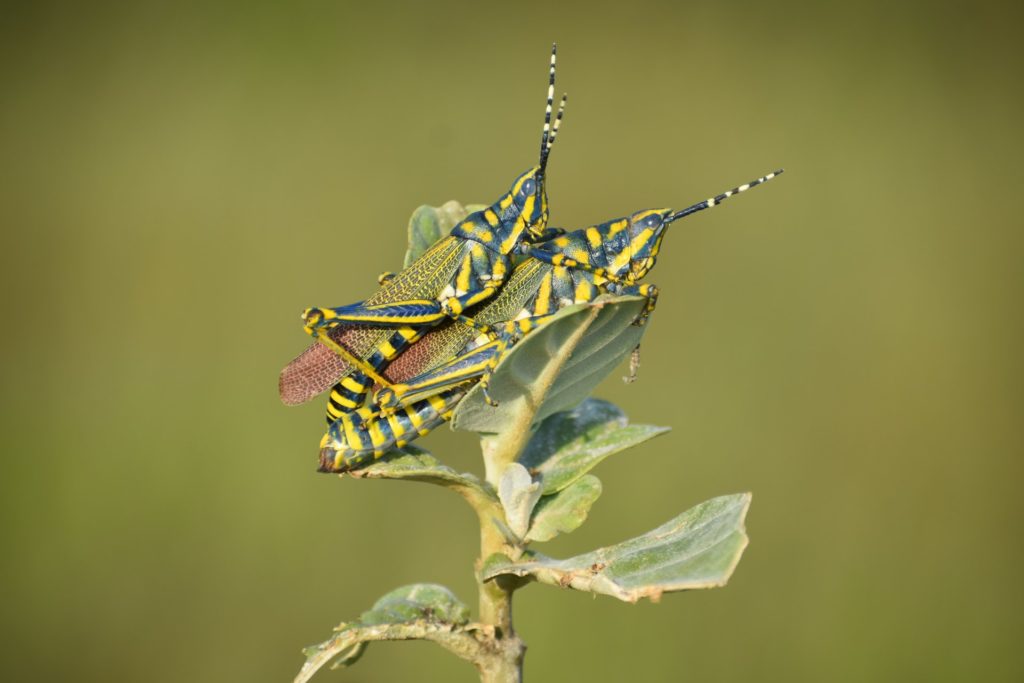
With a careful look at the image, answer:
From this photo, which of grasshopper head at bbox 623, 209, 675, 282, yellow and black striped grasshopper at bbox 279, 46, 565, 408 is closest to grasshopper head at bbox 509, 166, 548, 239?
yellow and black striped grasshopper at bbox 279, 46, 565, 408

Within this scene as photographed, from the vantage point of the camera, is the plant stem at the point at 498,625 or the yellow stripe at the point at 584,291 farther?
the yellow stripe at the point at 584,291

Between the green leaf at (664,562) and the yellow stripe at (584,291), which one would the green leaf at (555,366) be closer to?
the green leaf at (664,562)

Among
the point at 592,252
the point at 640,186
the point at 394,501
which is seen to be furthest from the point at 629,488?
the point at 592,252

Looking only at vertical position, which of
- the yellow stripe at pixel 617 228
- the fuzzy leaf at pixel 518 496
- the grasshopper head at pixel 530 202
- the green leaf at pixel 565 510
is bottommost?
the green leaf at pixel 565 510

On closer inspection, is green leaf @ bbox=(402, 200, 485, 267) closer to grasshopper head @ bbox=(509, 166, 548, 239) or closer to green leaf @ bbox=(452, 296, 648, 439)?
grasshopper head @ bbox=(509, 166, 548, 239)

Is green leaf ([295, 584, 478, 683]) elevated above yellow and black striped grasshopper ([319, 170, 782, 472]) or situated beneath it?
situated beneath

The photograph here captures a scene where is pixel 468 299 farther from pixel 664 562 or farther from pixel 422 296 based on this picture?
pixel 664 562

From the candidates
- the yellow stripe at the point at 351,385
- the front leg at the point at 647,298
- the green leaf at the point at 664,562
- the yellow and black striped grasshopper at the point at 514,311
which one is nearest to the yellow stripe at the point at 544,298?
the yellow and black striped grasshopper at the point at 514,311
